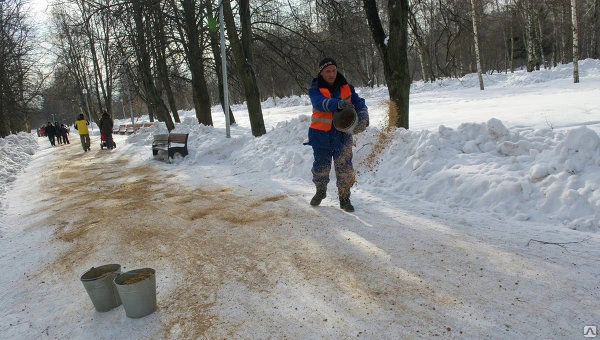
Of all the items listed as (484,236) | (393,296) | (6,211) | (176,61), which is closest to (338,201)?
(484,236)

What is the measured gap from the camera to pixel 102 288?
2.72 meters

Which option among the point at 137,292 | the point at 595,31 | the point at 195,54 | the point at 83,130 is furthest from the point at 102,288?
the point at 595,31

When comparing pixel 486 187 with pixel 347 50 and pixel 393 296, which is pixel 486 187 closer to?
pixel 393 296

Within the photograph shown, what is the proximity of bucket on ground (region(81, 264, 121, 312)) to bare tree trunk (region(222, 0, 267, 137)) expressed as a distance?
26.2 ft

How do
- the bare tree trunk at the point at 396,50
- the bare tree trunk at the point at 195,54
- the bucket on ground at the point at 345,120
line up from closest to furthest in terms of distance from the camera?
1. the bucket on ground at the point at 345,120
2. the bare tree trunk at the point at 396,50
3. the bare tree trunk at the point at 195,54

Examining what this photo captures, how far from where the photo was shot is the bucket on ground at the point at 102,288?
2707 millimetres

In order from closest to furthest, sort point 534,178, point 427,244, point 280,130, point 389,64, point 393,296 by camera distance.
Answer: point 393,296 < point 427,244 < point 534,178 < point 389,64 < point 280,130

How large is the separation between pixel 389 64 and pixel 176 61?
1250cm

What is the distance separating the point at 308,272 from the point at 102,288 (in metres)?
1.52

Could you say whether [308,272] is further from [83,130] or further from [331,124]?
[83,130]

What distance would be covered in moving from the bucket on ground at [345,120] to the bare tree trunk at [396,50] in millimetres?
3315

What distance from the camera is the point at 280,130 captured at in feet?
30.4

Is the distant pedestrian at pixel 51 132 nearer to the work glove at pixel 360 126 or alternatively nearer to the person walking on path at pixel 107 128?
the person walking on path at pixel 107 128

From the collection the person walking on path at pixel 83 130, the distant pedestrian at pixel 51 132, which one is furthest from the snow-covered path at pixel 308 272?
the distant pedestrian at pixel 51 132
